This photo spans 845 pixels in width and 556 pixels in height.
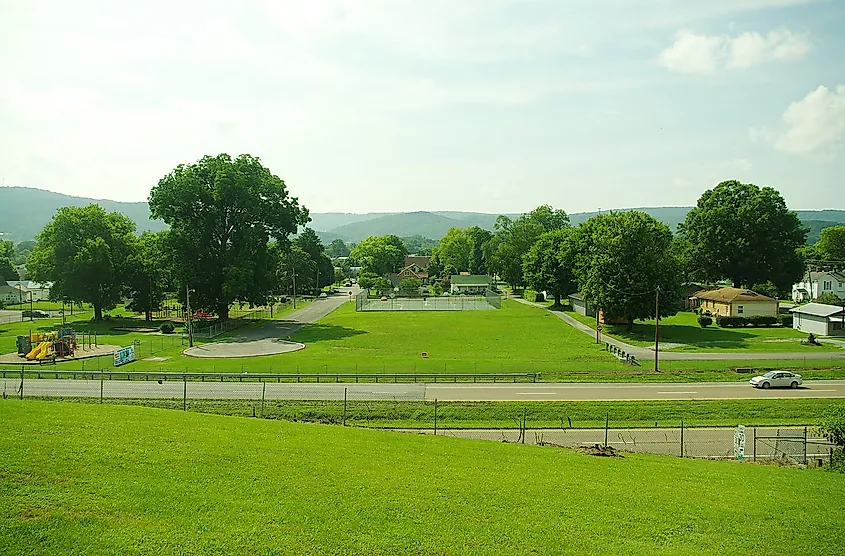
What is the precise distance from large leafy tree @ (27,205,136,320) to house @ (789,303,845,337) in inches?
2784

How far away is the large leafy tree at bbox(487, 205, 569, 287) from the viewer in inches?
4523

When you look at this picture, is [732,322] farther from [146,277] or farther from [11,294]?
[11,294]

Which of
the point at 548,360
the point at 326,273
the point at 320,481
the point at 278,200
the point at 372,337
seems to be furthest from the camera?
the point at 326,273

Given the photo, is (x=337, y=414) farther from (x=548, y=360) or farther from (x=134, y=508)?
(x=548, y=360)

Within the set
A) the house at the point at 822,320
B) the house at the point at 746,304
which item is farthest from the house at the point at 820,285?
the house at the point at 822,320

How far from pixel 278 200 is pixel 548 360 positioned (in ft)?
121

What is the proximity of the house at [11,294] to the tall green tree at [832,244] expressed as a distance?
150m

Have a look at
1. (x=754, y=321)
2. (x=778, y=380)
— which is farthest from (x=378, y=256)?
(x=778, y=380)

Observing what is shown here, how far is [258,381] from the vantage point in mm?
37438

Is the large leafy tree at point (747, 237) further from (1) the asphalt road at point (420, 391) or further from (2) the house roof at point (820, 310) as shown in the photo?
(1) the asphalt road at point (420, 391)

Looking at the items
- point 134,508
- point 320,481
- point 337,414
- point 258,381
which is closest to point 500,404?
point 337,414

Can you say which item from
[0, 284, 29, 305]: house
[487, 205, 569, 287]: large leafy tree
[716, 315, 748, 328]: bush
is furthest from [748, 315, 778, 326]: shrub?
[0, 284, 29, 305]: house

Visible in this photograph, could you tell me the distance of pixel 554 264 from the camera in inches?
3383

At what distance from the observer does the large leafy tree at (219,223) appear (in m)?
64.3
